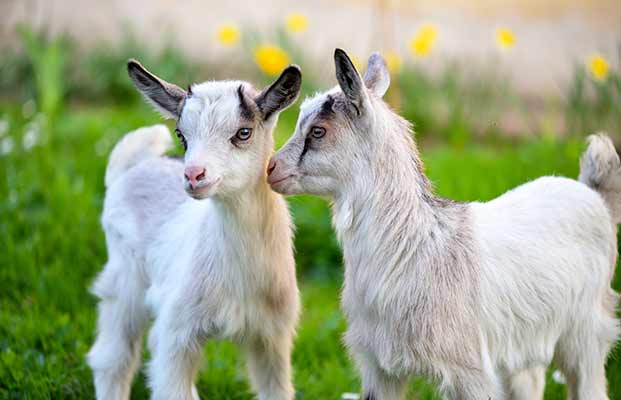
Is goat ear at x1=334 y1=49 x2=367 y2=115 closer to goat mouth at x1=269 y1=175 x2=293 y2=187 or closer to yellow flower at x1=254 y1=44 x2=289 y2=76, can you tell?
goat mouth at x1=269 y1=175 x2=293 y2=187

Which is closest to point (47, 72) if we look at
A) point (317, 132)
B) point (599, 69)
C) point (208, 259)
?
point (208, 259)

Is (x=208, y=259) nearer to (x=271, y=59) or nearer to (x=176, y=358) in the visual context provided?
(x=176, y=358)

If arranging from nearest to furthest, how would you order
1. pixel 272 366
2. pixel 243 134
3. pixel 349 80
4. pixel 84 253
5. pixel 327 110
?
1. pixel 349 80
2. pixel 327 110
3. pixel 243 134
4. pixel 272 366
5. pixel 84 253

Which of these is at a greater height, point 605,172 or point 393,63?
point 605,172

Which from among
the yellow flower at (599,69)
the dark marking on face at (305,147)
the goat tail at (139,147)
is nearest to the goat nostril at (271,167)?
the dark marking on face at (305,147)

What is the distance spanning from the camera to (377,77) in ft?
13.5

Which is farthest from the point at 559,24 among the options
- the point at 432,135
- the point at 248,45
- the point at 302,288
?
the point at 302,288

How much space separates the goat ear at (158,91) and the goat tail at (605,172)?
73.8 inches

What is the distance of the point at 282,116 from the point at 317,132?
427 centimetres

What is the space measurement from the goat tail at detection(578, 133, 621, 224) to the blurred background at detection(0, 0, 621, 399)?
0.97m

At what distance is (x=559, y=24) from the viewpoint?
8.88 metres

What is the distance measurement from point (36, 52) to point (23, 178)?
132cm

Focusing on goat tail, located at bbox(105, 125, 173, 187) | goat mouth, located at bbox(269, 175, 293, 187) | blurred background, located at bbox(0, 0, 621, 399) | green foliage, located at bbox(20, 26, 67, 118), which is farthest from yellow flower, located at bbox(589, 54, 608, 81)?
green foliage, located at bbox(20, 26, 67, 118)

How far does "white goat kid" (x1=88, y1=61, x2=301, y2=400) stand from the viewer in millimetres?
4047
